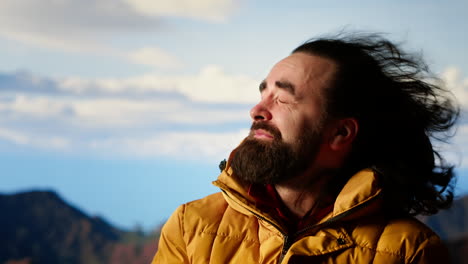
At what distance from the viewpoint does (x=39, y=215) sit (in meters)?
4.62

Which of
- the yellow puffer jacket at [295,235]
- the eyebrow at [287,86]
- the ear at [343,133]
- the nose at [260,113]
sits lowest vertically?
the yellow puffer jacket at [295,235]

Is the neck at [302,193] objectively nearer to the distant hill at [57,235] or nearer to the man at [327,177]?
the man at [327,177]

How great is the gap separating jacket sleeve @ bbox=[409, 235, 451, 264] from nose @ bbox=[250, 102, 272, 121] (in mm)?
586

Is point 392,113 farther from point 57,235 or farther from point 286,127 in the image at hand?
point 57,235

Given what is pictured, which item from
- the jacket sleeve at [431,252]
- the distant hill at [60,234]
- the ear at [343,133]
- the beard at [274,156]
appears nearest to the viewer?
the jacket sleeve at [431,252]

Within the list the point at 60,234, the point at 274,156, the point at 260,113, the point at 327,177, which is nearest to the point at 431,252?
the point at 327,177

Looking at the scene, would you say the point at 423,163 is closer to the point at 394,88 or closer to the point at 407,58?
the point at 394,88

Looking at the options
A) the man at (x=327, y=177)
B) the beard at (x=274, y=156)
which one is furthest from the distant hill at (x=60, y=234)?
the beard at (x=274, y=156)

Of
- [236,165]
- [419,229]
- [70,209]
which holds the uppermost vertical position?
[236,165]

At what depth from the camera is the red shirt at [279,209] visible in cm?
161

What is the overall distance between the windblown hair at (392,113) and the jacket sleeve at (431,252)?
0.51 ft

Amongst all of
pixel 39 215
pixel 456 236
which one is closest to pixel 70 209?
pixel 39 215

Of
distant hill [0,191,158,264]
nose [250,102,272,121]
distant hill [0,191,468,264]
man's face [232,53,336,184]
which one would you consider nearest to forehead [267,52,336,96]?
man's face [232,53,336,184]

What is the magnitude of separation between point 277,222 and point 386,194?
35 centimetres
